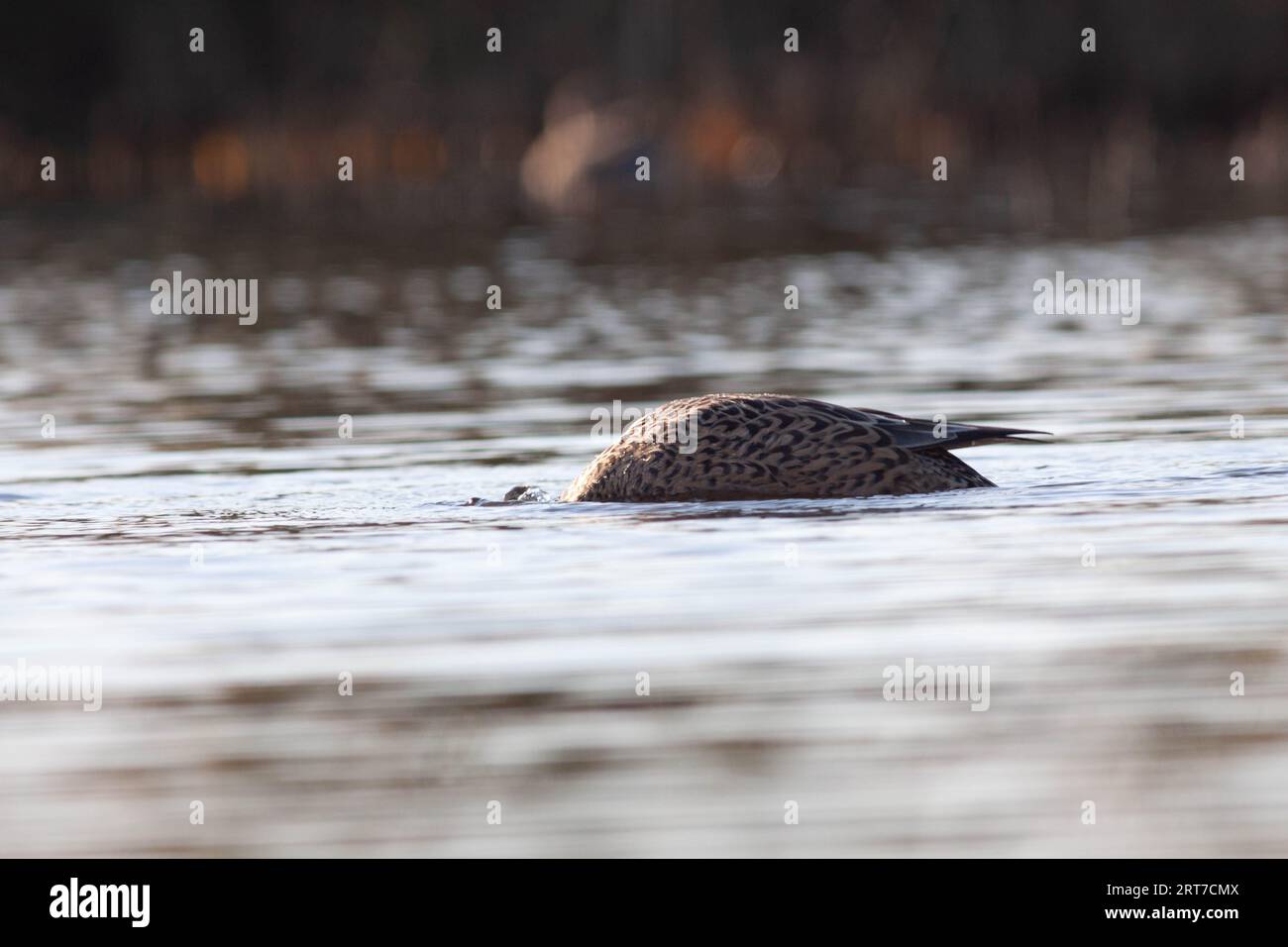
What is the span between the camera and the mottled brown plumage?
9.97m

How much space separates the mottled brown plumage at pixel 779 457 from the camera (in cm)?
997

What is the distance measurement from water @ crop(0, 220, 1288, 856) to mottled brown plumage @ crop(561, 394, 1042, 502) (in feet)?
0.64

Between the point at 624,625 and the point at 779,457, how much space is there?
2.87 meters

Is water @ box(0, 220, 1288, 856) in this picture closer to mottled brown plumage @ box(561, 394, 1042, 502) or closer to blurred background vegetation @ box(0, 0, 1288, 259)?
mottled brown plumage @ box(561, 394, 1042, 502)

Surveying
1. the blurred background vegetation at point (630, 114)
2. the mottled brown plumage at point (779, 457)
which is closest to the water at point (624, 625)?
the mottled brown plumage at point (779, 457)

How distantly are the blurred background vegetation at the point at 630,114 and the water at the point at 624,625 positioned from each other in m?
16.0

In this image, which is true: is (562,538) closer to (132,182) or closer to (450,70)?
(132,182)

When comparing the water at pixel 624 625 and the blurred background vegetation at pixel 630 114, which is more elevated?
the blurred background vegetation at pixel 630 114

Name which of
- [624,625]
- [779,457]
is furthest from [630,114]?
[624,625]

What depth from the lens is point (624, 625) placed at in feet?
23.7

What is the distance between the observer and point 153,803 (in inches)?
215

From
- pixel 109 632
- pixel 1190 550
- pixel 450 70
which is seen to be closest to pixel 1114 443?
pixel 1190 550

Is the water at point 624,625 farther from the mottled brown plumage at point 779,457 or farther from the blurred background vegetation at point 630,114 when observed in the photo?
the blurred background vegetation at point 630,114

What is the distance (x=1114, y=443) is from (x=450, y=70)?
3188 centimetres
